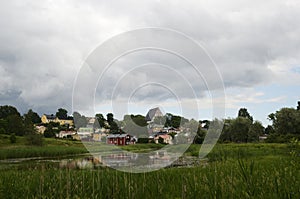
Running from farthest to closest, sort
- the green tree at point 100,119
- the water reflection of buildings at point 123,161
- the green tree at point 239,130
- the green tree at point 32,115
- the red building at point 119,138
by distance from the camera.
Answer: the green tree at point 239,130 → the green tree at point 32,115 → the water reflection of buildings at point 123,161 → the red building at point 119,138 → the green tree at point 100,119

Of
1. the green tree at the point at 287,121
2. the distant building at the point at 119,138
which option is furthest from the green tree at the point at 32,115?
the distant building at the point at 119,138

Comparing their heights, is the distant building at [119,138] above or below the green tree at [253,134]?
below

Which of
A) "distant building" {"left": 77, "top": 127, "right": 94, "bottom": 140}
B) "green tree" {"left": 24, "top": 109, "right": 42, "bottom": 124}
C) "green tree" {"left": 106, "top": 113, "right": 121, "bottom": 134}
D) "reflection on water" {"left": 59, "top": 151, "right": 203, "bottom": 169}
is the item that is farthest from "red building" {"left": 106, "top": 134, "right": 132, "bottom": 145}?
"green tree" {"left": 24, "top": 109, "right": 42, "bottom": 124}

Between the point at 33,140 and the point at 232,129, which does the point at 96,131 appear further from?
the point at 232,129

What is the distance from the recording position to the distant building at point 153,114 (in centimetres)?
1019

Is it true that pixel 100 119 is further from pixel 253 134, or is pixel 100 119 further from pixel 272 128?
pixel 272 128

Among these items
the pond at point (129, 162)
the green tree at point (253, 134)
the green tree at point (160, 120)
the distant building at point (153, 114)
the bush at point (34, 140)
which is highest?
the green tree at point (253, 134)

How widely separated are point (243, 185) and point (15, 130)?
2410 inches

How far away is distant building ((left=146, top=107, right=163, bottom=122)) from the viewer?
33.4 feet

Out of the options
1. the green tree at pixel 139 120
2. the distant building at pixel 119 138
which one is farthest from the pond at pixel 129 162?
the green tree at pixel 139 120

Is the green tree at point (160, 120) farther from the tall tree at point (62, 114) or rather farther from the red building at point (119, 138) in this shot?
the tall tree at point (62, 114)

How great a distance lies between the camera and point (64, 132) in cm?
7656

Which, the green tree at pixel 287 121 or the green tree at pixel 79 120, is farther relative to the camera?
the green tree at pixel 287 121

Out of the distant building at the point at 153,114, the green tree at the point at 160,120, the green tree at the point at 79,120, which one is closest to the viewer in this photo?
the green tree at the point at 79,120
